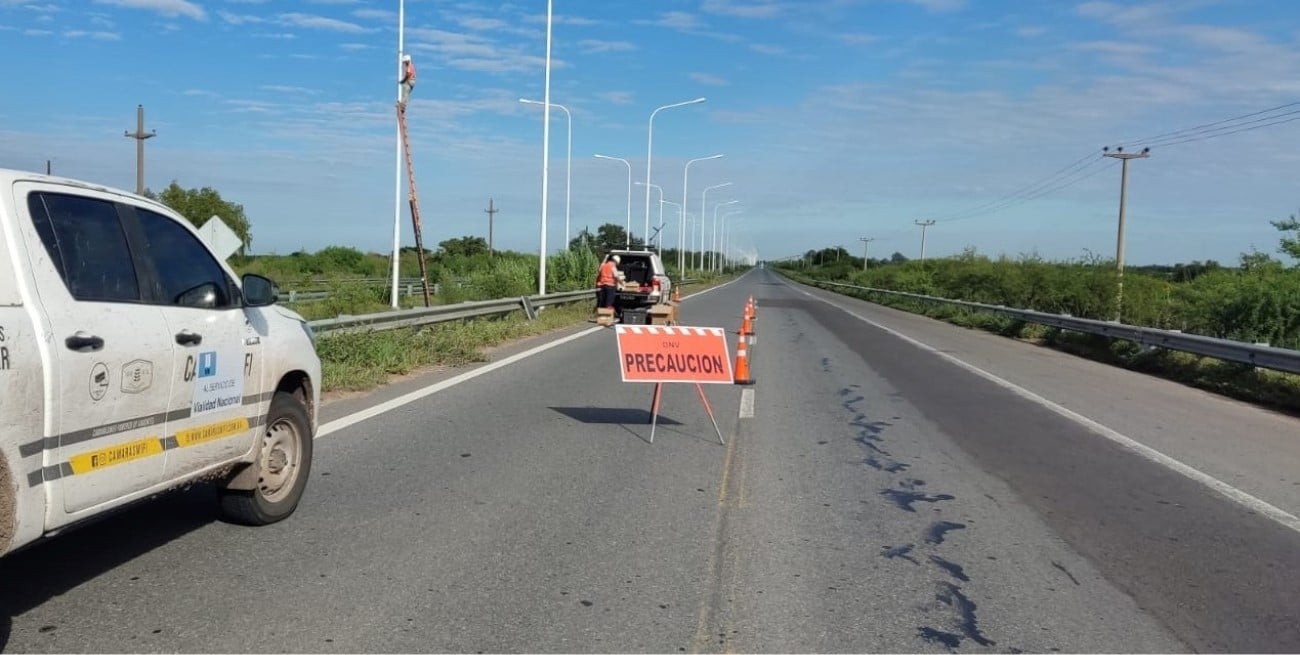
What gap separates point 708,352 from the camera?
32.4 ft

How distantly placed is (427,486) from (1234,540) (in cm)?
534

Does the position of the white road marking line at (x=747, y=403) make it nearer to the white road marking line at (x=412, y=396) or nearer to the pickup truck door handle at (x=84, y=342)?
the white road marking line at (x=412, y=396)

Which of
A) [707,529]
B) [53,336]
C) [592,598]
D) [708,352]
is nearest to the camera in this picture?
[53,336]

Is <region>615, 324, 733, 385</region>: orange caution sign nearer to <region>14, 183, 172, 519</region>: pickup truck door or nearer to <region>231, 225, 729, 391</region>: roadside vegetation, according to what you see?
<region>231, 225, 729, 391</region>: roadside vegetation

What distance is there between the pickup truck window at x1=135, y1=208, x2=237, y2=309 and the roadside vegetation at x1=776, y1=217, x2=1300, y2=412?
14.1 metres

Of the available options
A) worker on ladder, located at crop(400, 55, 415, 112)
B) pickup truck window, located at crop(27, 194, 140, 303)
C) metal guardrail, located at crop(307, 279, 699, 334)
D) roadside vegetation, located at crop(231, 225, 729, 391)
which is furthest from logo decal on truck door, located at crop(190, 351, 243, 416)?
worker on ladder, located at crop(400, 55, 415, 112)

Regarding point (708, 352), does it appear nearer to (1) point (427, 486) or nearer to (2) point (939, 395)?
(1) point (427, 486)

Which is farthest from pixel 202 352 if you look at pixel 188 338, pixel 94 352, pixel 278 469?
pixel 278 469

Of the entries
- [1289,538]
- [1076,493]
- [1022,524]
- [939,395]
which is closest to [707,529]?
[1022,524]

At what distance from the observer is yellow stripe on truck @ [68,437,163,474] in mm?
4125

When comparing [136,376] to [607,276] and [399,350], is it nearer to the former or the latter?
[399,350]

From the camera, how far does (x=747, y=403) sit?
12102 mm

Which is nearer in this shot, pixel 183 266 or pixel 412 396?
pixel 183 266

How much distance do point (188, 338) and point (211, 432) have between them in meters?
0.53
